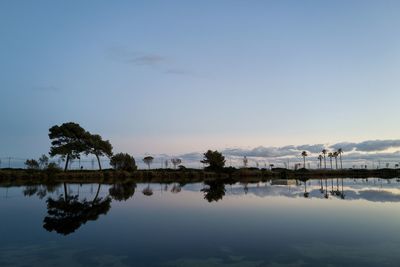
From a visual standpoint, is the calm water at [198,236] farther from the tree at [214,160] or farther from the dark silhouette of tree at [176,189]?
the tree at [214,160]

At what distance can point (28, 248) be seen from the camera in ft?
47.5

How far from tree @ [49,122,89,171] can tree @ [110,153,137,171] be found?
11.6 meters

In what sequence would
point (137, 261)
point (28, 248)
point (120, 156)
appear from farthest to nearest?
point (120, 156), point (28, 248), point (137, 261)

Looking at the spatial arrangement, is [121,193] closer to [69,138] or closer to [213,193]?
[213,193]

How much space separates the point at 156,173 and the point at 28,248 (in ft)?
249

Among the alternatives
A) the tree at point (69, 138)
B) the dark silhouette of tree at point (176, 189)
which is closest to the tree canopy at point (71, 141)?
the tree at point (69, 138)

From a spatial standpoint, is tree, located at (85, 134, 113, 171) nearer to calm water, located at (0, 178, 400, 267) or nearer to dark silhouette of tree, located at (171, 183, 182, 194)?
dark silhouette of tree, located at (171, 183, 182, 194)

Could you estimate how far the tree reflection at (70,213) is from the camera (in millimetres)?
19781

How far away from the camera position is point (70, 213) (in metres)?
25.0

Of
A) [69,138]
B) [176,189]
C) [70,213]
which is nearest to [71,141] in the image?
[69,138]

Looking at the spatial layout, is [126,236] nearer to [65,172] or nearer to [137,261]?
[137,261]

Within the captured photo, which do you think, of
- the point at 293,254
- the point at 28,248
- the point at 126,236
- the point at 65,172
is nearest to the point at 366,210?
the point at 293,254

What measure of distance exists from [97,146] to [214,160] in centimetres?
3459

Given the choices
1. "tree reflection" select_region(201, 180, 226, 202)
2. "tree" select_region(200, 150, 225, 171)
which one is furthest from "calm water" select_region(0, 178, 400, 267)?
"tree" select_region(200, 150, 225, 171)
